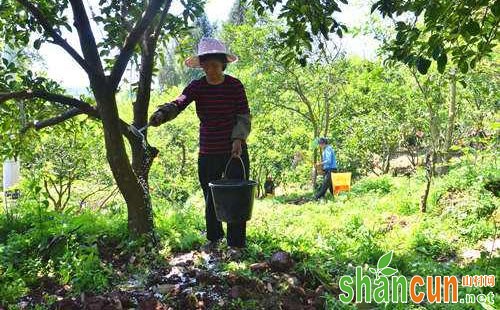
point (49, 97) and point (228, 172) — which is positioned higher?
point (49, 97)

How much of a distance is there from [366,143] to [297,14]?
1471 cm

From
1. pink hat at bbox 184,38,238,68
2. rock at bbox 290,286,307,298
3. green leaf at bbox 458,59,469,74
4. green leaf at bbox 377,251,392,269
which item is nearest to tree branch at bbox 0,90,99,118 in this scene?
pink hat at bbox 184,38,238,68

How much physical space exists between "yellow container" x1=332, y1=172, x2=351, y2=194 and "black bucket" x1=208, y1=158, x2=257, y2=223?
27.4 feet

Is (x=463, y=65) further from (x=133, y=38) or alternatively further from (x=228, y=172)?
(x=133, y=38)

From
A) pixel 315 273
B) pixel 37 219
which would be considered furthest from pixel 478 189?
pixel 37 219

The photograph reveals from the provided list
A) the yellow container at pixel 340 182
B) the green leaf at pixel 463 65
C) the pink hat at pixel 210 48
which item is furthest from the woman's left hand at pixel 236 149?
the yellow container at pixel 340 182

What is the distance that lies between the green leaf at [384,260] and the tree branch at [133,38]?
264 centimetres

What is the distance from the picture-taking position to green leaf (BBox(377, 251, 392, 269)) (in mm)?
3997

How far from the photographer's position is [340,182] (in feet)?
39.1

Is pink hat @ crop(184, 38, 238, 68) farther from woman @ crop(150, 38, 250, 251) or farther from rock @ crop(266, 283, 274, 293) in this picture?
rock @ crop(266, 283, 274, 293)

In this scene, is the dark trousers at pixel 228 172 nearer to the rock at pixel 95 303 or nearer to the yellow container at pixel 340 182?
the rock at pixel 95 303

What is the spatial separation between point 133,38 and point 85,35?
363mm

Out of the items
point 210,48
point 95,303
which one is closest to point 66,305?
point 95,303

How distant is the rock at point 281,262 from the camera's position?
3.66 m
